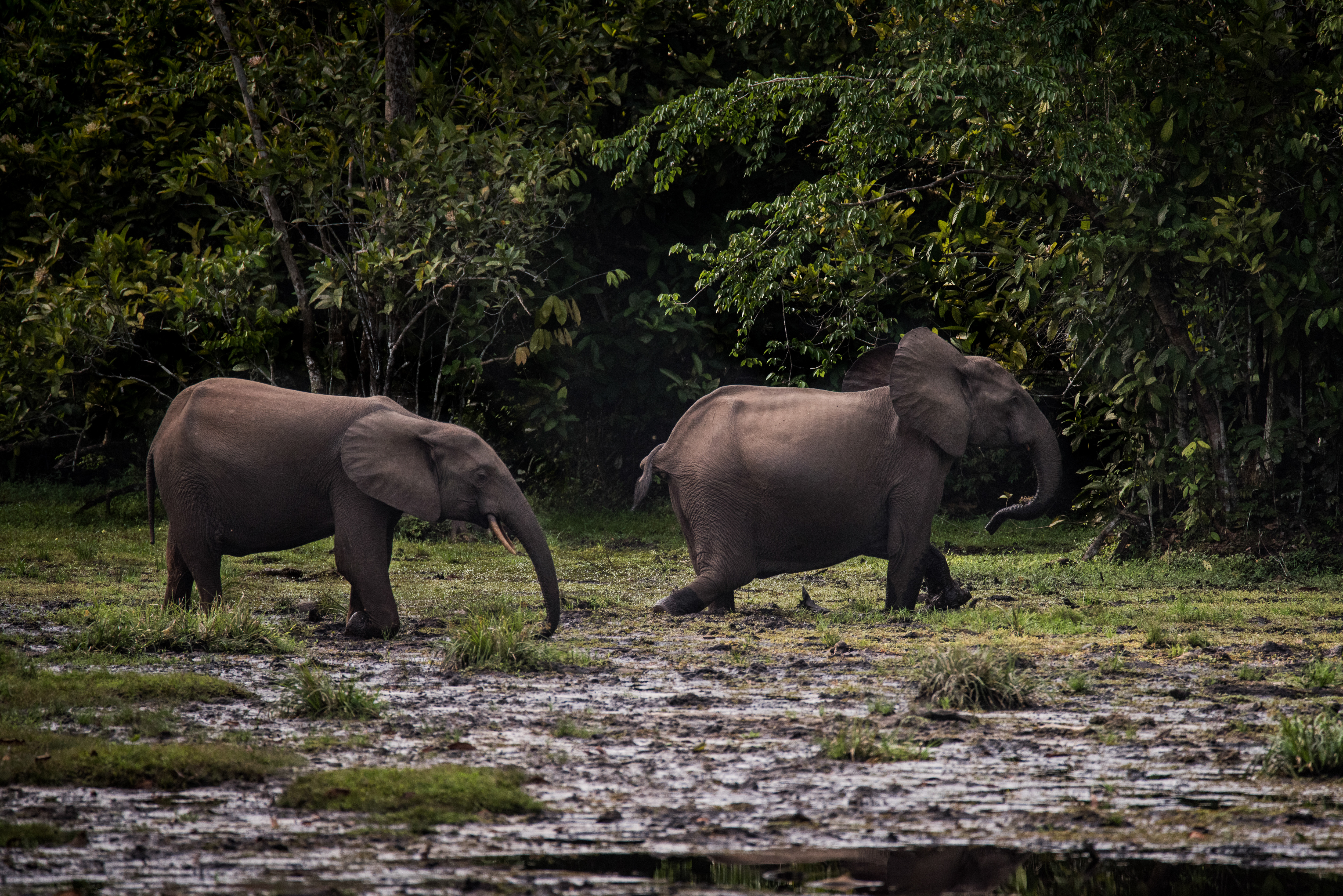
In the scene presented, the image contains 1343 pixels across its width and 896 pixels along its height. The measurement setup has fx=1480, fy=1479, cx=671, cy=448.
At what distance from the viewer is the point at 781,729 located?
688 cm

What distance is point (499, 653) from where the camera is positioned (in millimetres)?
8734

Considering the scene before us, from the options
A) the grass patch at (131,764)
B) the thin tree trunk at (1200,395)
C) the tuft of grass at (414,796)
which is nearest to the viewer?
the tuft of grass at (414,796)

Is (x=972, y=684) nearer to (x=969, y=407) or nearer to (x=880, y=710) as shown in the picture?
(x=880, y=710)

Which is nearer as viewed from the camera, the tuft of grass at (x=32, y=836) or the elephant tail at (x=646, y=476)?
the tuft of grass at (x=32, y=836)

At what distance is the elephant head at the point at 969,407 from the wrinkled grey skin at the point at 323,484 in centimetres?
316

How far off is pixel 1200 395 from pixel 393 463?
8.22 m

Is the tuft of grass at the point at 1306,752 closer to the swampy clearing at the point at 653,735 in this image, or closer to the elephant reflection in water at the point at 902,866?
the swampy clearing at the point at 653,735

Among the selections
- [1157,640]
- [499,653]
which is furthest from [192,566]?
A: [1157,640]

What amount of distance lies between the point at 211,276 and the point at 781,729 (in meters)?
12.1

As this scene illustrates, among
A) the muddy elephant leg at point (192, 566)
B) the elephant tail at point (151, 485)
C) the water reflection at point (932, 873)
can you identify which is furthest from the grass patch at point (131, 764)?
the elephant tail at point (151, 485)

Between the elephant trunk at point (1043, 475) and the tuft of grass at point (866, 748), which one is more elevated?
the elephant trunk at point (1043, 475)

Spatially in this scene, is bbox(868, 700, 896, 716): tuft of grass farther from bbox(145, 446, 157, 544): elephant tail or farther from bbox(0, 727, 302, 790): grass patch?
bbox(145, 446, 157, 544): elephant tail

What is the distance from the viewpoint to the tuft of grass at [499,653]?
870 cm

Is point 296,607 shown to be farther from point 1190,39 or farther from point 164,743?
point 1190,39
